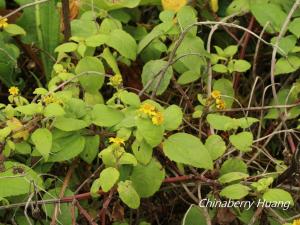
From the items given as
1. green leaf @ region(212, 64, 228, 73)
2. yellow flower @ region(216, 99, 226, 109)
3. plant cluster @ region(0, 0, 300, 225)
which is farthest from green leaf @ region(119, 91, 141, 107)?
green leaf @ region(212, 64, 228, 73)

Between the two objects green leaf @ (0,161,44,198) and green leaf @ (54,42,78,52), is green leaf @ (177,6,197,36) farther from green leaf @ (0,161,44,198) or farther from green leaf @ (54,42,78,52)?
green leaf @ (0,161,44,198)

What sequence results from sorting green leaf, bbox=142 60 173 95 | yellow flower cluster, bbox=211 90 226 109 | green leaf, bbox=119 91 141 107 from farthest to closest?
green leaf, bbox=142 60 173 95
yellow flower cluster, bbox=211 90 226 109
green leaf, bbox=119 91 141 107

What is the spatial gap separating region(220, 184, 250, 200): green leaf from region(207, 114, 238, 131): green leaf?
5.3 inches

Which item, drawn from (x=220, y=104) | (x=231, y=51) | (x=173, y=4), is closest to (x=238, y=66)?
(x=231, y=51)

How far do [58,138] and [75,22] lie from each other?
16.6 inches

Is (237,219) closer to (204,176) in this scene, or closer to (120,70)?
(204,176)

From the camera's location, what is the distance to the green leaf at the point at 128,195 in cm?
120

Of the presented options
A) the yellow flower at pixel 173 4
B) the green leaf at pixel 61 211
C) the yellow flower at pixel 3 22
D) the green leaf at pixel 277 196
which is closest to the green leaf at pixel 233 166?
the green leaf at pixel 277 196

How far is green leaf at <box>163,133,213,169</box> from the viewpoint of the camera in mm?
1228

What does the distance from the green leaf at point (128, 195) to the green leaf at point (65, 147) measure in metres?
0.15

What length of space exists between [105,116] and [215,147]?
246 mm

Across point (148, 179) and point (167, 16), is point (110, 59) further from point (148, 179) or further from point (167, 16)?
point (148, 179)

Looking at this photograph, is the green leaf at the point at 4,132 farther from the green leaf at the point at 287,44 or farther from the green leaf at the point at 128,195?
the green leaf at the point at 287,44

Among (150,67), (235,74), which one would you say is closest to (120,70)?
(150,67)
